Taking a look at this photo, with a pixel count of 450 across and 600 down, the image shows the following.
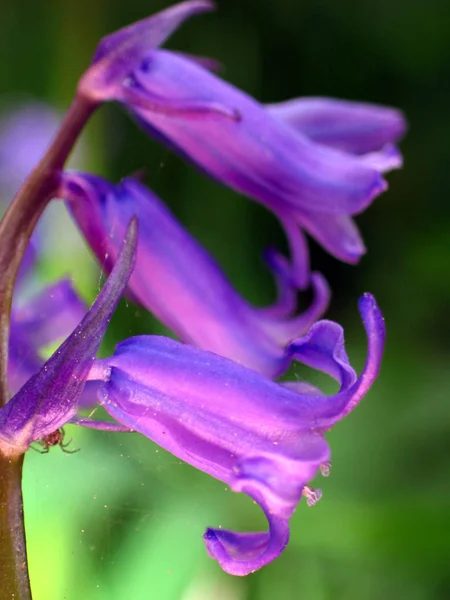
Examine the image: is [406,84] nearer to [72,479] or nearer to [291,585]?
[291,585]

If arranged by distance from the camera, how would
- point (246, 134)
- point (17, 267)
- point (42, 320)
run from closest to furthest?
point (17, 267)
point (246, 134)
point (42, 320)

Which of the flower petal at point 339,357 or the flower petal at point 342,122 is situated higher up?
the flower petal at point 339,357

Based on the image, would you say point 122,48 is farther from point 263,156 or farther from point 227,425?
point 227,425

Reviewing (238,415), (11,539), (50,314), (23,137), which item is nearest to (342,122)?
(50,314)

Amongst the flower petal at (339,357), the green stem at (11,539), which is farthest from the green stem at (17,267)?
the flower petal at (339,357)

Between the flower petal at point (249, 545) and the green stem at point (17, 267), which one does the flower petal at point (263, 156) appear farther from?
the flower petal at point (249, 545)

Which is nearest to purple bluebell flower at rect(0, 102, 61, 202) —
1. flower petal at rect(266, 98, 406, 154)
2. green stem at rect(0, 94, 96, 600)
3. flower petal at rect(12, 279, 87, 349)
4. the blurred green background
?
the blurred green background
